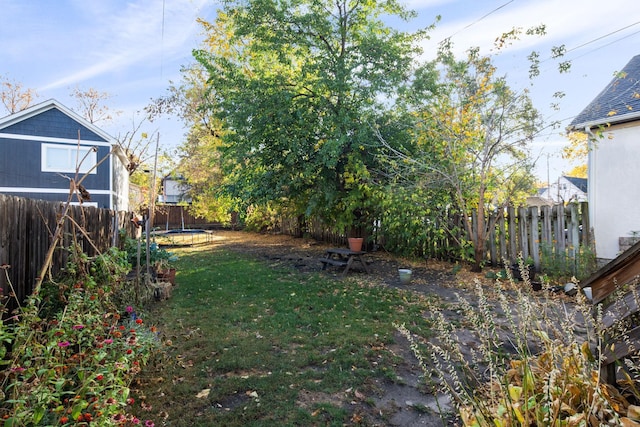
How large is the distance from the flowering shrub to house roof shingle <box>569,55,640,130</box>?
28.4 ft

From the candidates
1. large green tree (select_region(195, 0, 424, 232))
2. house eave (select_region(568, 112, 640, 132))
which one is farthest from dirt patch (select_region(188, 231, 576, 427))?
house eave (select_region(568, 112, 640, 132))

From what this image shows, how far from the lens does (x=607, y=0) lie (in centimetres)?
714

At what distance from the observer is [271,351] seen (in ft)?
12.5

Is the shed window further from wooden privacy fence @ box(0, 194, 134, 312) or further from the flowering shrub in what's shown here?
A: the flowering shrub

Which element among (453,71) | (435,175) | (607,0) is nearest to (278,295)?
(435,175)

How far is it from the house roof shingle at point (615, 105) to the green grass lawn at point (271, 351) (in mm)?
5757

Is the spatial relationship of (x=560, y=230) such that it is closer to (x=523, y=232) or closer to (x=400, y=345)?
(x=523, y=232)

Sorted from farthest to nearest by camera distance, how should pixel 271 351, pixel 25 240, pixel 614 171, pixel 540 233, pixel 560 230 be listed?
pixel 614 171, pixel 540 233, pixel 560 230, pixel 271 351, pixel 25 240

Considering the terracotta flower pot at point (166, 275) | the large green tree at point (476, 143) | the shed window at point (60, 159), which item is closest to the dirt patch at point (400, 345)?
the large green tree at point (476, 143)

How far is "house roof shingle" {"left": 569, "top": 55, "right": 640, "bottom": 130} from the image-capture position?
24.2 feet

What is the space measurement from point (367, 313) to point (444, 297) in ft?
5.29

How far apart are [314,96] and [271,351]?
25.6ft

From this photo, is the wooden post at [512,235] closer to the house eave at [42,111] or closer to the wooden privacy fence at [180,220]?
the house eave at [42,111]

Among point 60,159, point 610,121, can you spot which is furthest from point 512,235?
point 60,159
